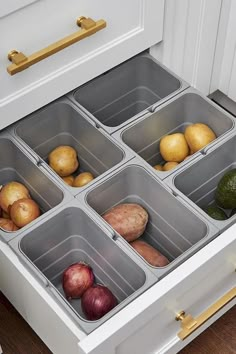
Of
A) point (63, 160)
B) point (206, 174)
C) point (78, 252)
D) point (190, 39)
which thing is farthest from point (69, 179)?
point (190, 39)

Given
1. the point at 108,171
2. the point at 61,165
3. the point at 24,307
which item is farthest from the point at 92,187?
the point at 24,307

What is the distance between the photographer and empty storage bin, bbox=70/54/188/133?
4.56 ft

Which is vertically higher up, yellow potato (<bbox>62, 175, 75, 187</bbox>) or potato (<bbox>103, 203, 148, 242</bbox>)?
potato (<bbox>103, 203, 148, 242</bbox>)

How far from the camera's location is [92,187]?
122 cm

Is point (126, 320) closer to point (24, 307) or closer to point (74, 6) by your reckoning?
point (24, 307)

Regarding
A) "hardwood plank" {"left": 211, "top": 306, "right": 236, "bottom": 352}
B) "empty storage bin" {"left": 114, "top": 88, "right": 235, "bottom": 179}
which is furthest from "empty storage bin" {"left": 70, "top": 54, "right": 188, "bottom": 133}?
"hardwood plank" {"left": 211, "top": 306, "right": 236, "bottom": 352}

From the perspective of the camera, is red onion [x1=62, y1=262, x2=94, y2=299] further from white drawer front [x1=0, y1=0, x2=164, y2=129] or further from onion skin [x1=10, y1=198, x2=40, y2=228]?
white drawer front [x1=0, y1=0, x2=164, y2=129]

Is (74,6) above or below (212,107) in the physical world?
above

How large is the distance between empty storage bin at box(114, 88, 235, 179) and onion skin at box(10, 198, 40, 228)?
8.6 inches

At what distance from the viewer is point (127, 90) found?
4.80 feet

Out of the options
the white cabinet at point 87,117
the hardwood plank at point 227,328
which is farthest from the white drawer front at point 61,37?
the hardwood plank at point 227,328

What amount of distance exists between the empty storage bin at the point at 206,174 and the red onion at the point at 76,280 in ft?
0.72

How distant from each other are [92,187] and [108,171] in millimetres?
47

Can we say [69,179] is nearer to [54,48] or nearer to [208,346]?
[54,48]
